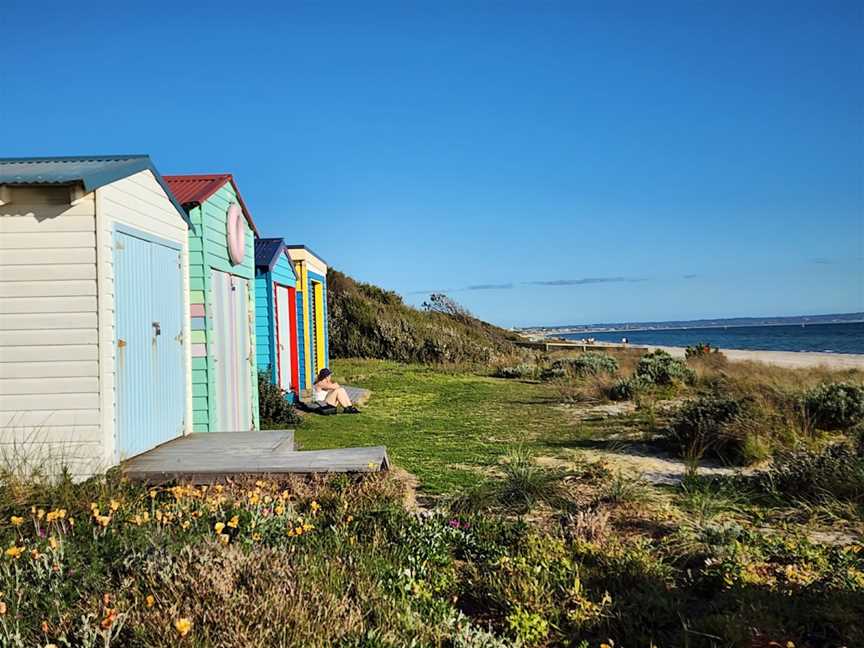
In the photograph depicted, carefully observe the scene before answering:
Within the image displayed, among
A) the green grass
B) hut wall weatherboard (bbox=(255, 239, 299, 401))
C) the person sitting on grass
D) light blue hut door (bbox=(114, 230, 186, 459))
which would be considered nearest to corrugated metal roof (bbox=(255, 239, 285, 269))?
hut wall weatherboard (bbox=(255, 239, 299, 401))

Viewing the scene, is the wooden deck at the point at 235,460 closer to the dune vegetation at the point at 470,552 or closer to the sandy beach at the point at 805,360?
the dune vegetation at the point at 470,552

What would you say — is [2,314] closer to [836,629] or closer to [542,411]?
[836,629]

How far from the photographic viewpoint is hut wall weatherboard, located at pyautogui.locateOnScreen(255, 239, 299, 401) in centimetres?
1218

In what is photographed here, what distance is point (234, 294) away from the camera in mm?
9508

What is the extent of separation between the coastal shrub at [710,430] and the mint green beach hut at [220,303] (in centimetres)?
561

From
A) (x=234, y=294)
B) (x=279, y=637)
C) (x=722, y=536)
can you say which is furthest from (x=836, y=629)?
(x=234, y=294)

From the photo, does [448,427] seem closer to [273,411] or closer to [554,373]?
[273,411]

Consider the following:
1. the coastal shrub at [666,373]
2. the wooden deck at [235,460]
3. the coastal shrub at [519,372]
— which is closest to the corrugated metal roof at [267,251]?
the wooden deck at [235,460]

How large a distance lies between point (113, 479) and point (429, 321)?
23058 mm

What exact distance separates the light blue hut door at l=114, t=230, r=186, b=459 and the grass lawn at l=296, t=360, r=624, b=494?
213 cm

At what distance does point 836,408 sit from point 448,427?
5318 mm

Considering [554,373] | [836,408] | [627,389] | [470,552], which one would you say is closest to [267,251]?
[627,389]

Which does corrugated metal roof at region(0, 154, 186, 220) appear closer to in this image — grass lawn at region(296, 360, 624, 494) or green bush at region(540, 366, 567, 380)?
grass lawn at region(296, 360, 624, 494)

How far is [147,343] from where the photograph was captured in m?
6.89
